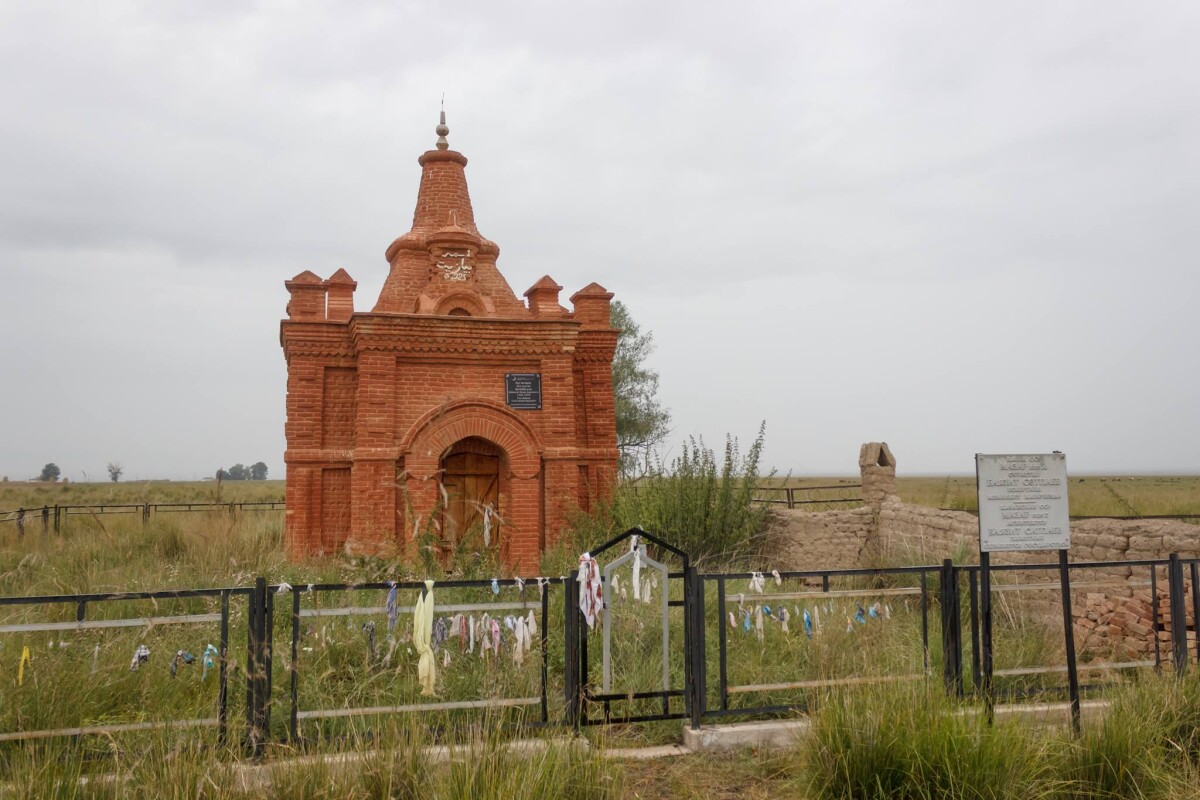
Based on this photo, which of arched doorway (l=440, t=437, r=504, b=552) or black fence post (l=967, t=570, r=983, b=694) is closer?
black fence post (l=967, t=570, r=983, b=694)

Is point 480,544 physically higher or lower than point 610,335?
lower

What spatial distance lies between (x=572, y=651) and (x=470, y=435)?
7821 millimetres

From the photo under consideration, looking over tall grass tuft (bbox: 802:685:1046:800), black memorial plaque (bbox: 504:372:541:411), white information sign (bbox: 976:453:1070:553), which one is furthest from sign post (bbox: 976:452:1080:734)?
black memorial plaque (bbox: 504:372:541:411)

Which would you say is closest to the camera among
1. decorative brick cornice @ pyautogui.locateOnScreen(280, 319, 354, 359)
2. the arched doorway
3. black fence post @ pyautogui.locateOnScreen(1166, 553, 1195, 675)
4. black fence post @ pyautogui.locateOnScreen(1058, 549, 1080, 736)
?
black fence post @ pyautogui.locateOnScreen(1058, 549, 1080, 736)

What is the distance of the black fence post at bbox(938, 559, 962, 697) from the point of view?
606cm

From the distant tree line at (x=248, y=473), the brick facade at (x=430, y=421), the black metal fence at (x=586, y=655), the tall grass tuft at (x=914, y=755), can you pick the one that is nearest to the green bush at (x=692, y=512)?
the brick facade at (x=430, y=421)

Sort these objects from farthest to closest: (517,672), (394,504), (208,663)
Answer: (394,504) < (517,672) < (208,663)

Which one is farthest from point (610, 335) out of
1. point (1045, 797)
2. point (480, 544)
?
point (1045, 797)

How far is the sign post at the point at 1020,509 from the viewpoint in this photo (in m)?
6.13

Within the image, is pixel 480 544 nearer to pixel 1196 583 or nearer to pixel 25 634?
pixel 25 634

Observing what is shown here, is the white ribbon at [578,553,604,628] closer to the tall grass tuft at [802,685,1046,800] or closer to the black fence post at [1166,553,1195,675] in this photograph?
the tall grass tuft at [802,685,1046,800]

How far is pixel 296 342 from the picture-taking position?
13.5 metres

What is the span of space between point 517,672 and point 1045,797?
3.59 meters

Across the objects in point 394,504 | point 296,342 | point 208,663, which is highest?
point 296,342
